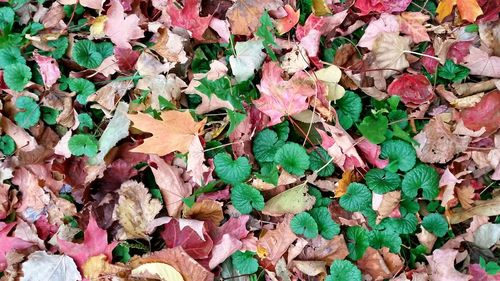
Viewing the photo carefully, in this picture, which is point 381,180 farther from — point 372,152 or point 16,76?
point 16,76

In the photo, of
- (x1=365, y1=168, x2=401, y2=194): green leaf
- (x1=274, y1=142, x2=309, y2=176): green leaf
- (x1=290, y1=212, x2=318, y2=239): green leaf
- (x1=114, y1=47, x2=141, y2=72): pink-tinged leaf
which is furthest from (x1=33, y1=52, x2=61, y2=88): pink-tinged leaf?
(x1=365, y1=168, x2=401, y2=194): green leaf

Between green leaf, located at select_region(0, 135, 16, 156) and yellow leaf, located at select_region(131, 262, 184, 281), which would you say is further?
green leaf, located at select_region(0, 135, 16, 156)

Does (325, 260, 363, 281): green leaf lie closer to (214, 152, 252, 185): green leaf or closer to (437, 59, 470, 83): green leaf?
(214, 152, 252, 185): green leaf

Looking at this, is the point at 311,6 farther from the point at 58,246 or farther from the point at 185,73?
the point at 58,246

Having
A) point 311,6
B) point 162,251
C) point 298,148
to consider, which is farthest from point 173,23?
point 162,251

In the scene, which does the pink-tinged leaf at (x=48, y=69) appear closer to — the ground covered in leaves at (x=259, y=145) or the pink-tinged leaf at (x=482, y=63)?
the ground covered in leaves at (x=259, y=145)
